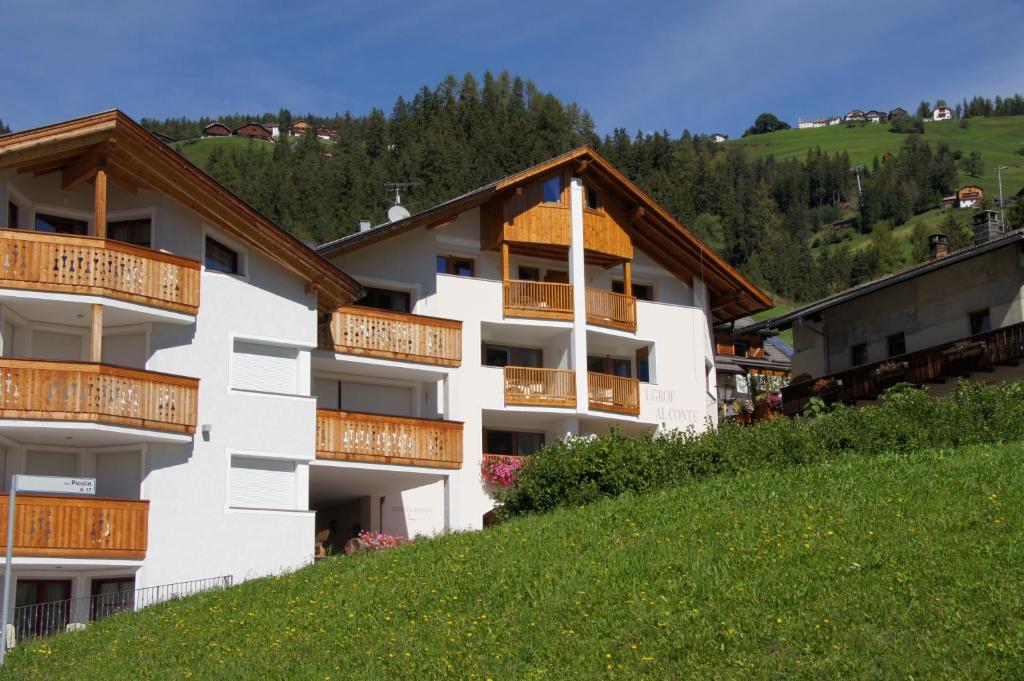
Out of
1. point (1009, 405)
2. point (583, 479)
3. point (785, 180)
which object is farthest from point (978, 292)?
point (785, 180)

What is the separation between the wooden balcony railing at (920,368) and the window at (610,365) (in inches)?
205

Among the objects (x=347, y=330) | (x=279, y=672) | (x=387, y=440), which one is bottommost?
(x=279, y=672)

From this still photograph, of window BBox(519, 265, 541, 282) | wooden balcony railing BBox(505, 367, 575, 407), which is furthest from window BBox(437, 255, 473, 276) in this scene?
wooden balcony railing BBox(505, 367, 575, 407)

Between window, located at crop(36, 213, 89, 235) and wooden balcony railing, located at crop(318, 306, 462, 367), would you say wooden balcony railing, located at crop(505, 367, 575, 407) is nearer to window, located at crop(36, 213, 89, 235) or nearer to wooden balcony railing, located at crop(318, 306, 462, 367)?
wooden balcony railing, located at crop(318, 306, 462, 367)

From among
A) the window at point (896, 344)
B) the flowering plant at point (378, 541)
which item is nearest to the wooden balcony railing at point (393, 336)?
the flowering plant at point (378, 541)

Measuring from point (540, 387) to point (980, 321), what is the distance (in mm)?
12495

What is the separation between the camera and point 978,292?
130ft

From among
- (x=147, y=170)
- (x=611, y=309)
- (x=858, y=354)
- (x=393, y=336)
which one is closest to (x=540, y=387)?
(x=611, y=309)

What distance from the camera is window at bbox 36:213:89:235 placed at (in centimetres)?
3088

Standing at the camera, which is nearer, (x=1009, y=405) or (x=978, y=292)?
(x=1009, y=405)

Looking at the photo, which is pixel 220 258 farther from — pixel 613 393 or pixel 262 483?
pixel 613 393

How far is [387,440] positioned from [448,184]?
5696 cm

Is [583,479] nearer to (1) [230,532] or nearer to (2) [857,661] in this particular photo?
(1) [230,532]

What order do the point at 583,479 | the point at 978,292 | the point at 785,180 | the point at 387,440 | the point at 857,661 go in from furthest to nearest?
1. the point at 785,180
2. the point at 978,292
3. the point at 387,440
4. the point at 583,479
5. the point at 857,661
